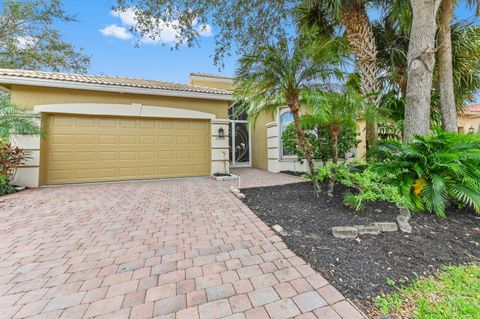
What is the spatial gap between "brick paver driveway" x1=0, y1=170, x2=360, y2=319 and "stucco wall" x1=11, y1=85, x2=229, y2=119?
13.5 feet

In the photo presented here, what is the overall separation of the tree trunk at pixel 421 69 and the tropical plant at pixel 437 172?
0.69m

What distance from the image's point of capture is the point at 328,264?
2.23 meters

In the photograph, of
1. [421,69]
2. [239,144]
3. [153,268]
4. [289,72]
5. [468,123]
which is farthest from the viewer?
[468,123]

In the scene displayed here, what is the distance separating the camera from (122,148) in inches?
291

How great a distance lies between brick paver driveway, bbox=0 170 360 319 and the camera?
167 centimetres

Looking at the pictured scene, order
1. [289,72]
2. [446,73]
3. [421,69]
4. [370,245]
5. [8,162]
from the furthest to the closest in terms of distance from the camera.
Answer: [8,162] < [446,73] < [421,69] < [289,72] < [370,245]

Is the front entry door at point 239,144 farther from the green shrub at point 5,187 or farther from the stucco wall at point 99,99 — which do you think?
the green shrub at point 5,187

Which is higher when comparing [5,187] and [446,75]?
[446,75]

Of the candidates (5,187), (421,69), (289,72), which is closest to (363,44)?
(421,69)

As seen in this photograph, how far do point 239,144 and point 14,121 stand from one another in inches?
328

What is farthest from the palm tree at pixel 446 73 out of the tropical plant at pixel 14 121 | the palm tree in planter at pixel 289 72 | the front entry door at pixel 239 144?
the tropical plant at pixel 14 121

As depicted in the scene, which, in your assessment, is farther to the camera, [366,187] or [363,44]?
[363,44]

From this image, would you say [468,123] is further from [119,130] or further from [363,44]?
[119,130]

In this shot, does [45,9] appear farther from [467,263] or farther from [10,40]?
[467,263]
